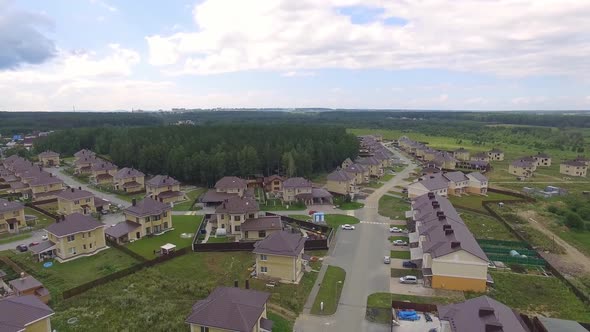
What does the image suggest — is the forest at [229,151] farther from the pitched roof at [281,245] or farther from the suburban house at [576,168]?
the suburban house at [576,168]

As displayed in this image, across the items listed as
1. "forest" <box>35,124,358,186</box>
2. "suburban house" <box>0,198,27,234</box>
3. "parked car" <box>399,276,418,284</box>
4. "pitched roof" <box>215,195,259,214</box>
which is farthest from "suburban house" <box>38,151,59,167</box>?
"parked car" <box>399,276,418,284</box>

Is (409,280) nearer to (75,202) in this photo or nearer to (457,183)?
(457,183)

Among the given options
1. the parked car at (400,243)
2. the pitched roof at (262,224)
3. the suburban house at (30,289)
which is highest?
the pitched roof at (262,224)

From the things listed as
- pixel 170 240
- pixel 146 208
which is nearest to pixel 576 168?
pixel 170 240

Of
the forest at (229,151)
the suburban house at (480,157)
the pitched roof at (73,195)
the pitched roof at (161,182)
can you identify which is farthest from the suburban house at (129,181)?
the suburban house at (480,157)

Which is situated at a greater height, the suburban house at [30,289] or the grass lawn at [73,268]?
the suburban house at [30,289]

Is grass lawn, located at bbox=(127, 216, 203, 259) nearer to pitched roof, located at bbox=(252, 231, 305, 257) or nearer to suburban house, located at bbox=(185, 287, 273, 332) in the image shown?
pitched roof, located at bbox=(252, 231, 305, 257)

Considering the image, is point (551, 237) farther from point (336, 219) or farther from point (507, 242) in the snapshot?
point (336, 219)

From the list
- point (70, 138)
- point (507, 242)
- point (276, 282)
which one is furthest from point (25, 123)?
point (507, 242)
